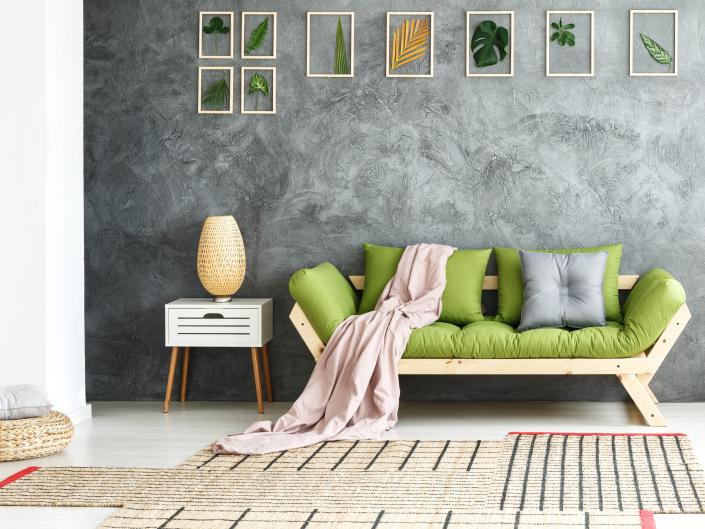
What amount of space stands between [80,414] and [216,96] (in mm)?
2047

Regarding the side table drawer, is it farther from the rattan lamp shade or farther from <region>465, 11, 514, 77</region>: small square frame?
<region>465, 11, 514, 77</region>: small square frame

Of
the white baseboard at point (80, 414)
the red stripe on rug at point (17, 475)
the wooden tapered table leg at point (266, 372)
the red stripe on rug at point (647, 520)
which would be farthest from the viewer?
the wooden tapered table leg at point (266, 372)

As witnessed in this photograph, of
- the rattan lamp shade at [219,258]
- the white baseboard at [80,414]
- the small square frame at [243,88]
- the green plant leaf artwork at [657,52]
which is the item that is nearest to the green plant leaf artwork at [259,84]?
the small square frame at [243,88]

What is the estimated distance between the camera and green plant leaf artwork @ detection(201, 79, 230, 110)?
586 cm

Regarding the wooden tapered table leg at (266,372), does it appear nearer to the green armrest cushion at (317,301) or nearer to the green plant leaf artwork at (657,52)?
the green armrest cushion at (317,301)

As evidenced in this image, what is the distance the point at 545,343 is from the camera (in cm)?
497

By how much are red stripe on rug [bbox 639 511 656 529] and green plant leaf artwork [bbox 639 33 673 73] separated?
10.6 ft

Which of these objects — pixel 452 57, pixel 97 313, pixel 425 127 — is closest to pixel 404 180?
pixel 425 127

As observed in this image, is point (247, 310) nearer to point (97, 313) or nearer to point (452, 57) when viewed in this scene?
point (97, 313)

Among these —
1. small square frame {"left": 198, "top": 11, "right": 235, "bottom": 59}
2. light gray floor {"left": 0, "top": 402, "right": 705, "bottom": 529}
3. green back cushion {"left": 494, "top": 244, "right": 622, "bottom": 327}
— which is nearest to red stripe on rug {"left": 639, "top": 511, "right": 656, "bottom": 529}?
light gray floor {"left": 0, "top": 402, "right": 705, "bottom": 529}

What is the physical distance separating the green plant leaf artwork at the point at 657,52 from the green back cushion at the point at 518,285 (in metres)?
1.13

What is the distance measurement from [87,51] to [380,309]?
2.46 metres

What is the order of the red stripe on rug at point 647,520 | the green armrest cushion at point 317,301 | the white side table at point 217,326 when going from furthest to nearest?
the white side table at point 217,326, the green armrest cushion at point 317,301, the red stripe on rug at point 647,520

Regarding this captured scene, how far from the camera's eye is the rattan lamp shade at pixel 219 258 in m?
5.56
